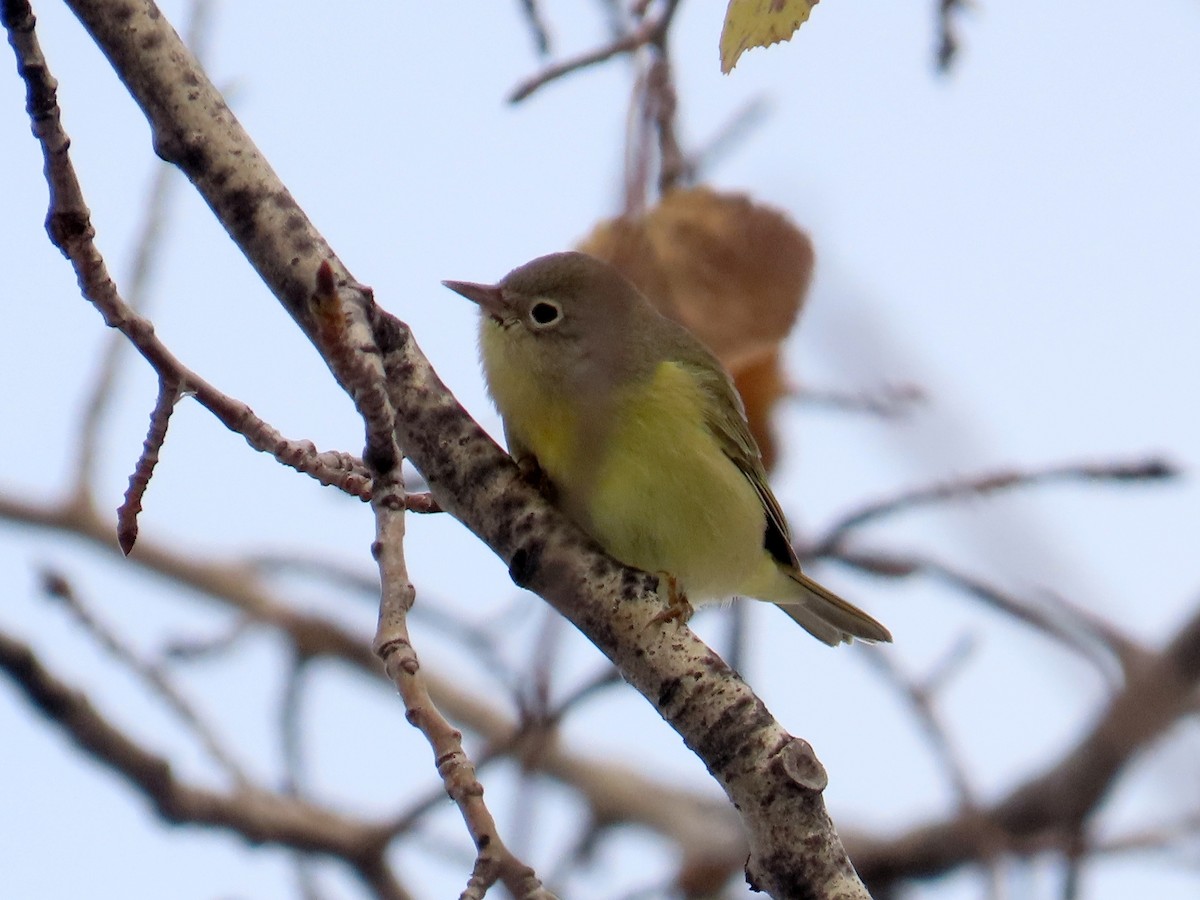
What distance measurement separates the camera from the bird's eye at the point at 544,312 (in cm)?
402

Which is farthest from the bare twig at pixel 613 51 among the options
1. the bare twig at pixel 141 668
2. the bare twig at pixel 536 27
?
the bare twig at pixel 141 668

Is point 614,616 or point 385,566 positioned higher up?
point 614,616

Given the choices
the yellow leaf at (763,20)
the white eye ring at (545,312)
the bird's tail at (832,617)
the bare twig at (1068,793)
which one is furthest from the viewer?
the bird's tail at (832,617)

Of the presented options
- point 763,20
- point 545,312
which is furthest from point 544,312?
point 763,20

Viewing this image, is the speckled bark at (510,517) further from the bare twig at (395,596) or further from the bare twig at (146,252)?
the bare twig at (146,252)

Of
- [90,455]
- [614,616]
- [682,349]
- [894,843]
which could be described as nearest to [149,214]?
[90,455]

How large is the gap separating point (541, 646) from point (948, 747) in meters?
1.07

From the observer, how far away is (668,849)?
20.8 feet

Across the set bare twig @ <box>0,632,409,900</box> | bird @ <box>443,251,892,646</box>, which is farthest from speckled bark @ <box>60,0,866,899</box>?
bare twig @ <box>0,632,409,900</box>

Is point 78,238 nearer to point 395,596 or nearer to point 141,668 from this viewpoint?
point 395,596

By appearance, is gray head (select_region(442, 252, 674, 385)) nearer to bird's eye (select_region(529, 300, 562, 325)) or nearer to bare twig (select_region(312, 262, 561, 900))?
bird's eye (select_region(529, 300, 562, 325))

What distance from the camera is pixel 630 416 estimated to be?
12.9ft

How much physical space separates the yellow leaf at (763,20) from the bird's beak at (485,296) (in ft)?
6.88

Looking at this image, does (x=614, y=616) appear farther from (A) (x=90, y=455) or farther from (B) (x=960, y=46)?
(A) (x=90, y=455)
